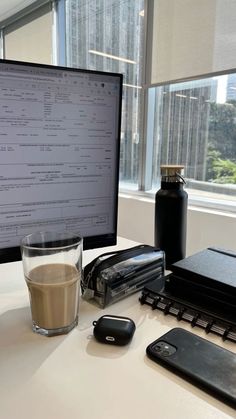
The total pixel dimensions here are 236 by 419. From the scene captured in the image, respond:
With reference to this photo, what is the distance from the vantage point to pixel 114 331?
1.84 feet

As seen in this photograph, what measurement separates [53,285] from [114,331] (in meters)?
0.13

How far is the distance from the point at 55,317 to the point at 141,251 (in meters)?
0.29

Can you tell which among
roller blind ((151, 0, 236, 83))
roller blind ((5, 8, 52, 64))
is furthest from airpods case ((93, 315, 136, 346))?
roller blind ((5, 8, 52, 64))

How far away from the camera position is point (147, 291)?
717 mm

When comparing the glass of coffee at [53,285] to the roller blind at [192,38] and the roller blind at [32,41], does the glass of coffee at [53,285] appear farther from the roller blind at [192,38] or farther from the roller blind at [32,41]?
the roller blind at [32,41]

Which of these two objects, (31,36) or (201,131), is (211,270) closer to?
(201,131)

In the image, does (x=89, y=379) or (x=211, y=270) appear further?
(x=211, y=270)

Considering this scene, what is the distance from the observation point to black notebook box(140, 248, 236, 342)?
0.61 meters

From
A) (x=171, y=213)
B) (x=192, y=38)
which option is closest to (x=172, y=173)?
(x=171, y=213)

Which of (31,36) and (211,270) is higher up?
(31,36)

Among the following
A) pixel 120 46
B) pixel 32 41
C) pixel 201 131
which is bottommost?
pixel 201 131

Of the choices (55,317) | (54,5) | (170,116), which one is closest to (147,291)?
(55,317)

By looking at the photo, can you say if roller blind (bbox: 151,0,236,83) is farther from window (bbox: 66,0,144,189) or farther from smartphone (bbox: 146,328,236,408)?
smartphone (bbox: 146,328,236,408)

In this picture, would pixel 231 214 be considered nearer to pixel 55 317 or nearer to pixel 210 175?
pixel 210 175
